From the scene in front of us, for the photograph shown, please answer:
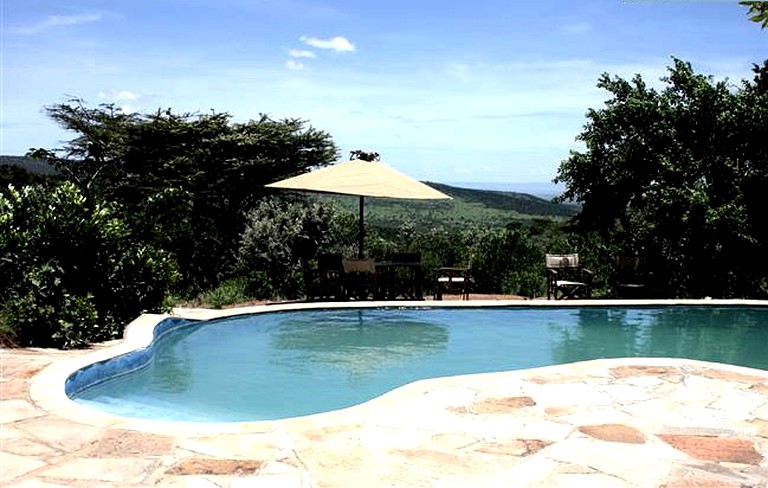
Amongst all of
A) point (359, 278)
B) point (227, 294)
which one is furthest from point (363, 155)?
point (227, 294)

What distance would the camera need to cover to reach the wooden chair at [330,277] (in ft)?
40.7

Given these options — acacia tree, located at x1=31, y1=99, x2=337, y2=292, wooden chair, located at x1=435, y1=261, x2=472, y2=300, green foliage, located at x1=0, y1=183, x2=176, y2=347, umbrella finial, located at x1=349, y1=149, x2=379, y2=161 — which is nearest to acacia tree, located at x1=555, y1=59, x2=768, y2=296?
wooden chair, located at x1=435, y1=261, x2=472, y2=300

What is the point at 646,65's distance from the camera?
16.5 meters

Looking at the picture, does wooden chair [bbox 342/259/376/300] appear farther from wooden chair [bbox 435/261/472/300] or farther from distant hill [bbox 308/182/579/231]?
distant hill [bbox 308/182/579/231]

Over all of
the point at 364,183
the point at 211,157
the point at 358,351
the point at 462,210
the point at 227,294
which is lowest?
the point at 358,351

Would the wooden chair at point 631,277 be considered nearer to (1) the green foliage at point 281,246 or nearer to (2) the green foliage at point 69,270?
(1) the green foliage at point 281,246

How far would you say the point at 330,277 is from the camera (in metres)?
12.7

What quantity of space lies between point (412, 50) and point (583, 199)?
5241mm

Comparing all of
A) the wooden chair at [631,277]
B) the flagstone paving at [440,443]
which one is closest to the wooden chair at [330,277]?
the wooden chair at [631,277]

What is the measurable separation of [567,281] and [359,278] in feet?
13.2

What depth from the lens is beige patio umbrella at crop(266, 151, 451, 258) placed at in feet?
39.0

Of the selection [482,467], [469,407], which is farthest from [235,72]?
[482,467]

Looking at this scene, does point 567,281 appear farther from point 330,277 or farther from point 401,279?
point 330,277

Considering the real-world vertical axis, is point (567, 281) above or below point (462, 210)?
below
